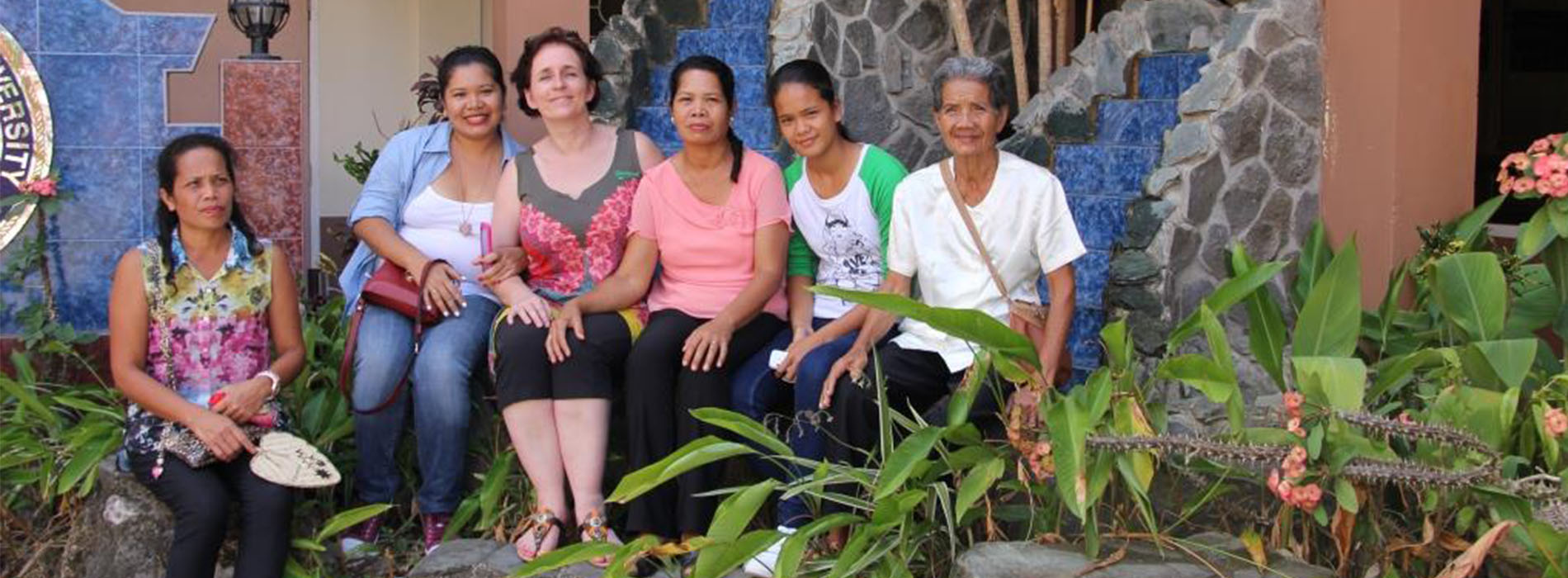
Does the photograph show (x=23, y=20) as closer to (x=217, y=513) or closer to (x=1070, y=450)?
(x=217, y=513)

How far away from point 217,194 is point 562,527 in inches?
50.9

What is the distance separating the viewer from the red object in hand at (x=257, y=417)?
5.09 meters

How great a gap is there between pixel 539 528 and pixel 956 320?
4.62 feet

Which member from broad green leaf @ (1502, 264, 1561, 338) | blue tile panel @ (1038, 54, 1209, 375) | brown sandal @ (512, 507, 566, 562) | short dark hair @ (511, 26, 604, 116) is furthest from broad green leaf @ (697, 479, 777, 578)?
blue tile panel @ (1038, 54, 1209, 375)

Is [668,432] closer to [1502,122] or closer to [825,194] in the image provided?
[825,194]

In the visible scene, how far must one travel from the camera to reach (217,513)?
16.2 ft

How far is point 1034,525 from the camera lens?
15.1 ft

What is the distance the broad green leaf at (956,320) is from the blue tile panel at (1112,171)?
2.36 meters

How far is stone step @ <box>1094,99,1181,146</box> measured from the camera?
677 centimetres

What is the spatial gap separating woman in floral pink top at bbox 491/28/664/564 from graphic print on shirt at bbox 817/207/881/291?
1.81 ft

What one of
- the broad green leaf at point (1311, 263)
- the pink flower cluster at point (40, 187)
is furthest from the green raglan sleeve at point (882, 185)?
the pink flower cluster at point (40, 187)

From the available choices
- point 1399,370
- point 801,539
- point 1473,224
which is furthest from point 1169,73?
point 801,539

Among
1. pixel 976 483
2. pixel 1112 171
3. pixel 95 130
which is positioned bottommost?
pixel 976 483

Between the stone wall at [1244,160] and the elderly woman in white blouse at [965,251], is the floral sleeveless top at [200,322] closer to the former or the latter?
the elderly woman in white blouse at [965,251]
